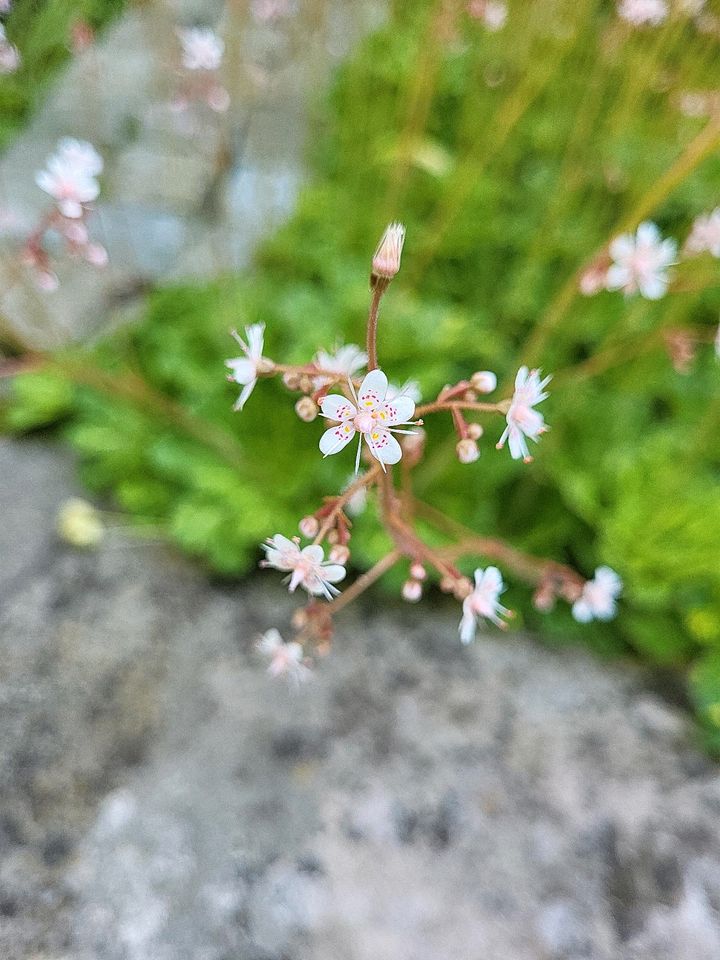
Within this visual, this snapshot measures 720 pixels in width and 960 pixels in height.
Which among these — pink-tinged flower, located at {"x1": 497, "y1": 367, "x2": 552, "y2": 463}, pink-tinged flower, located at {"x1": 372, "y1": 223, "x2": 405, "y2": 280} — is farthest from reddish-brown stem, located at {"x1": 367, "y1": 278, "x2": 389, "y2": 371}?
pink-tinged flower, located at {"x1": 497, "y1": 367, "x2": 552, "y2": 463}

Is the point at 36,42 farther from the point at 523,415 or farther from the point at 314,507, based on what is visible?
the point at 523,415

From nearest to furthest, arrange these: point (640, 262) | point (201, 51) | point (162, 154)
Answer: point (640, 262) → point (201, 51) → point (162, 154)

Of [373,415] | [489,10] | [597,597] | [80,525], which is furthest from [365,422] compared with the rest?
[489,10]

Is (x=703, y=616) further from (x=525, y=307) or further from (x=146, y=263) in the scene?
(x=146, y=263)

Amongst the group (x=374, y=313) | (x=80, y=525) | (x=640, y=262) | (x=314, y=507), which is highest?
(x=640, y=262)

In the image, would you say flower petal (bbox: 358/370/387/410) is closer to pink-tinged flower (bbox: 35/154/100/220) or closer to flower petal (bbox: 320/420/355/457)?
flower petal (bbox: 320/420/355/457)

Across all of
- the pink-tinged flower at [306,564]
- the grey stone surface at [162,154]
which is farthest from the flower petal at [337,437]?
the grey stone surface at [162,154]
